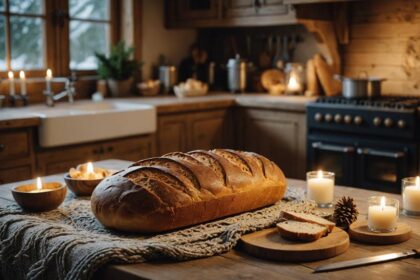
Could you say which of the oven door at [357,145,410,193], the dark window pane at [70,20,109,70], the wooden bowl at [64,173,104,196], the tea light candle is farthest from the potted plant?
the tea light candle

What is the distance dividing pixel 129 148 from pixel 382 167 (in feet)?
5.14

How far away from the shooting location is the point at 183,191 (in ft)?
4.48

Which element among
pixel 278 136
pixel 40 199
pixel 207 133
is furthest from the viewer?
pixel 207 133

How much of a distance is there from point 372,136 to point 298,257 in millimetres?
2605

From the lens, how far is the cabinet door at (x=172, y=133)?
3.98m

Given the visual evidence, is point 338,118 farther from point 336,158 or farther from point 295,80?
point 295,80

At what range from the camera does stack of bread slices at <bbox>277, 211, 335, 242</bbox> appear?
125cm

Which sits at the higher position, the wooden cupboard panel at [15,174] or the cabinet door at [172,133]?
the cabinet door at [172,133]

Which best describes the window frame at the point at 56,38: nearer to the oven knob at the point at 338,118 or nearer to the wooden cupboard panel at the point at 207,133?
the wooden cupboard panel at the point at 207,133

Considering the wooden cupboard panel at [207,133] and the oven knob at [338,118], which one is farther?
the wooden cupboard panel at [207,133]

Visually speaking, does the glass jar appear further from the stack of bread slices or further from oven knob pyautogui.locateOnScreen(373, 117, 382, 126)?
the stack of bread slices

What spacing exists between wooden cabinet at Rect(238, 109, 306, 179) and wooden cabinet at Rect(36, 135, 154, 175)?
31.9 inches

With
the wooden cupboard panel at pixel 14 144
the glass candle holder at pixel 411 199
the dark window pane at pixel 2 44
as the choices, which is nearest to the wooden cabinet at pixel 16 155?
the wooden cupboard panel at pixel 14 144

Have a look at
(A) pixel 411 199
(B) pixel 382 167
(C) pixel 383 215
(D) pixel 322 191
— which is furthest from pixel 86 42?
(C) pixel 383 215
